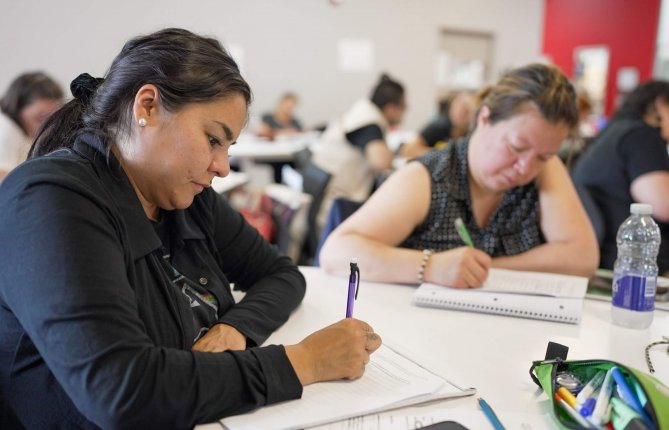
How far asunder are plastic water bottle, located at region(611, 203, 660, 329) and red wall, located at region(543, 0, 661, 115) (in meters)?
7.15

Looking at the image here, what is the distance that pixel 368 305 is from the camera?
4.18 ft

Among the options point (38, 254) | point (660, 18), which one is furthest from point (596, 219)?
point (660, 18)

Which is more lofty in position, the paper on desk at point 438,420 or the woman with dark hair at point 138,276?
the woman with dark hair at point 138,276

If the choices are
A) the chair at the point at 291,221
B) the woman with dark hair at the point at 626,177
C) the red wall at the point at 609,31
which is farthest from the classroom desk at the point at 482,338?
the red wall at the point at 609,31

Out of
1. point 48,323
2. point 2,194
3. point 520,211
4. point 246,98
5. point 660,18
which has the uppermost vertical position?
point 660,18

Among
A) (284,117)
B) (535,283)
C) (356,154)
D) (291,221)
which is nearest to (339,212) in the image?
(535,283)

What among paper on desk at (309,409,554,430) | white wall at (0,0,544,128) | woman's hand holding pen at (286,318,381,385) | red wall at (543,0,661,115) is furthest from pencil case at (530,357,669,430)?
red wall at (543,0,661,115)

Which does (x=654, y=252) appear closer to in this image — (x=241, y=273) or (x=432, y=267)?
(x=432, y=267)

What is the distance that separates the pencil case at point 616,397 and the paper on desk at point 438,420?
0.13 feet

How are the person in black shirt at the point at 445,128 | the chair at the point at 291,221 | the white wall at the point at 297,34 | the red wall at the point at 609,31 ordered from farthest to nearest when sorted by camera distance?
1. the red wall at the point at 609,31
2. the white wall at the point at 297,34
3. the person in black shirt at the point at 445,128
4. the chair at the point at 291,221

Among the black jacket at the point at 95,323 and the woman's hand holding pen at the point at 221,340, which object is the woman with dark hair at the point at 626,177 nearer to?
the woman's hand holding pen at the point at 221,340

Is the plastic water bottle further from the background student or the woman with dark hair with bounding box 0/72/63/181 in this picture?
the background student

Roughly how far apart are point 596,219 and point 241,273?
142 centimetres

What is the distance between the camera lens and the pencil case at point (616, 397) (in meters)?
0.71
